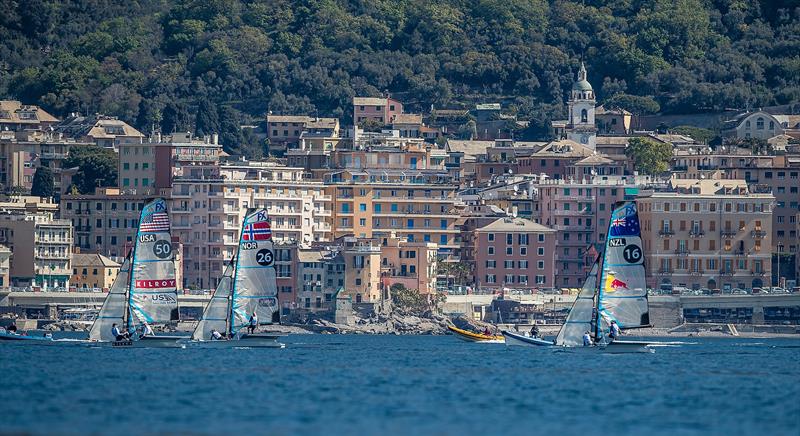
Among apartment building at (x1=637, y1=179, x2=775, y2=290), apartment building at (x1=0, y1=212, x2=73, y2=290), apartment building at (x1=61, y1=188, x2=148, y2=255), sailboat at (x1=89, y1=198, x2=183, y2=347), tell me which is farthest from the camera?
apartment building at (x1=61, y1=188, x2=148, y2=255)

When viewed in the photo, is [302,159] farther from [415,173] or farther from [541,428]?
[541,428]

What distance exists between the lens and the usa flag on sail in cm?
10194

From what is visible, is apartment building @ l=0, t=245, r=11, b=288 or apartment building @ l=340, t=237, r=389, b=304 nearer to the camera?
apartment building @ l=340, t=237, r=389, b=304

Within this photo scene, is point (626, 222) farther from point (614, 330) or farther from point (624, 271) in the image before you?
point (614, 330)

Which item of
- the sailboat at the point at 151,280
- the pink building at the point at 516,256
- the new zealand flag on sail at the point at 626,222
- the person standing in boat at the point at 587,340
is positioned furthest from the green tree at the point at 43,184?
the new zealand flag on sail at the point at 626,222

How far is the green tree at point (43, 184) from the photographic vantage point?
18650cm

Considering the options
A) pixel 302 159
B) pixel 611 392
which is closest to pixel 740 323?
pixel 302 159

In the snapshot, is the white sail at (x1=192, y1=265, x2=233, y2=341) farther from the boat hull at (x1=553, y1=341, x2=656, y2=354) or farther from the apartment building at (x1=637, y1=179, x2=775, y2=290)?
A: the apartment building at (x1=637, y1=179, x2=775, y2=290)

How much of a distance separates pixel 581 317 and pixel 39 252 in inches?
2494

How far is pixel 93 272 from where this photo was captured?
158000 mm

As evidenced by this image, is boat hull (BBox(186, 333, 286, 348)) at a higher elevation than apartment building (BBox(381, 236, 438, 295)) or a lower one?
lower

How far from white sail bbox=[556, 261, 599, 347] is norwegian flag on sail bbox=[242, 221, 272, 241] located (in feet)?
41.7

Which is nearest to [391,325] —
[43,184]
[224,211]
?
[224,211]

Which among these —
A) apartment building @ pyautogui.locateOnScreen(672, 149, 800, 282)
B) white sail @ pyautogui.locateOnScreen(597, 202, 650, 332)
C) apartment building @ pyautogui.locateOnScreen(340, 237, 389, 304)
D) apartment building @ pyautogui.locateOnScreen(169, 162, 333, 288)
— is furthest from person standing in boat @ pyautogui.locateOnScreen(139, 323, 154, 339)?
apartment building @ pyautogui.locateOnScreen(672, 149, 800, 282)
